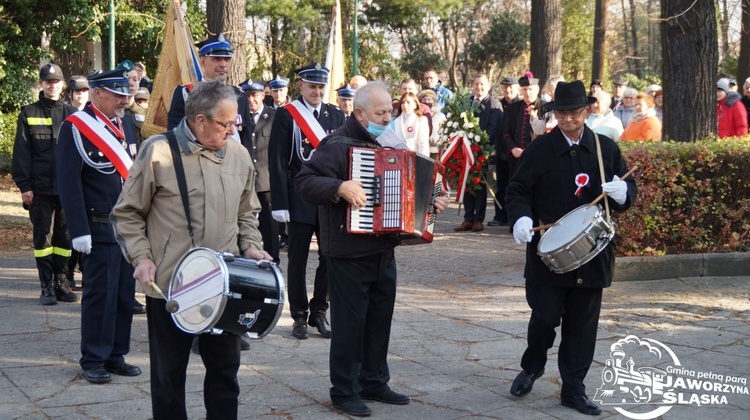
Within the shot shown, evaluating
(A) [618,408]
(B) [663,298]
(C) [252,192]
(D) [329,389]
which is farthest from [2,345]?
(B) [663,298]

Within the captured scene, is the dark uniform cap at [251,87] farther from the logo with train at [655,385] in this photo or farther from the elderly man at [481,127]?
the logo with train at [655,385]

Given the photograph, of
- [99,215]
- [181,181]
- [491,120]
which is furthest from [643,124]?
[181,181]

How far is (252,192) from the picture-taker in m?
5.12

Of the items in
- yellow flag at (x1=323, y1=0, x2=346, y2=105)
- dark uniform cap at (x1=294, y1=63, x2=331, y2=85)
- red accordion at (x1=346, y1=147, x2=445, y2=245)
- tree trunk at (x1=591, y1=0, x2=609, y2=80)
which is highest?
tree trunk at (x1=591, y1=0, x2=609, y2=80)

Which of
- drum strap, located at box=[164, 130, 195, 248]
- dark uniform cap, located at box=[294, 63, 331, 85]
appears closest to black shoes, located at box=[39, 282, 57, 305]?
dark uniform cap, located at box=[294, 63, 331, 85]

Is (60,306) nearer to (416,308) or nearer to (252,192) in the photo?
(416,308)

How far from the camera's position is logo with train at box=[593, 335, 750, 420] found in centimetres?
599

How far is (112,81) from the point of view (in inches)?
258

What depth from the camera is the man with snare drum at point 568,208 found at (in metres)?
5.87

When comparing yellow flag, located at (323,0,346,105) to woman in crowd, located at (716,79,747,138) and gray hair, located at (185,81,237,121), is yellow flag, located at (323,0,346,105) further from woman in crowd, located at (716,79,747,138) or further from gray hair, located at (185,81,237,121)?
gray hair, located at (185,81,237,121)

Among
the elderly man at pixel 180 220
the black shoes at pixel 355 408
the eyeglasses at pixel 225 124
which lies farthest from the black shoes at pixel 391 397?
the eyeglasses at pixel 225 124

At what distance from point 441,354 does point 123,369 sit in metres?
2.38

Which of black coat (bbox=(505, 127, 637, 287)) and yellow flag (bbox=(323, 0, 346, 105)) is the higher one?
yellow flag (bbox=(323, 0, 346, 105))

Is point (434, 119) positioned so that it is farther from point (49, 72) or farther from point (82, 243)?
point (82, 243)
